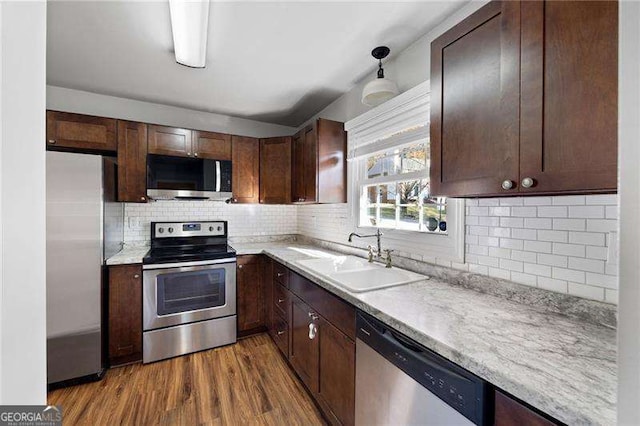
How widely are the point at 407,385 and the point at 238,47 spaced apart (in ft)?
7.37

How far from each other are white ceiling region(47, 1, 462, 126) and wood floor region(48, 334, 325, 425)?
2506mm

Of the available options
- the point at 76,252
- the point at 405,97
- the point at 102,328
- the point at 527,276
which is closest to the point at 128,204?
the point at 76,252

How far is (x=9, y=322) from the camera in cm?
33

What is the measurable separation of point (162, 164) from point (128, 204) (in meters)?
0.68

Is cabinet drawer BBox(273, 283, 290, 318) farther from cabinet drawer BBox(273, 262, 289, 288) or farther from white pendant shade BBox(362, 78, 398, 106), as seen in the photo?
white pendant shade BBox(362, 78, 398, 106)

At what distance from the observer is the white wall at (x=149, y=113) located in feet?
8.39

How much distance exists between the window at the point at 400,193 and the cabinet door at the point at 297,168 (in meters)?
0.68

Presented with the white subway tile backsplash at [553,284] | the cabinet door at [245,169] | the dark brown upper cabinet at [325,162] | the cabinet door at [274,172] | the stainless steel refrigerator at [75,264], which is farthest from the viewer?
the cabinet door at [274,172]

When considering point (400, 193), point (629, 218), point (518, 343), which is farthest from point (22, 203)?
point (400, 193)

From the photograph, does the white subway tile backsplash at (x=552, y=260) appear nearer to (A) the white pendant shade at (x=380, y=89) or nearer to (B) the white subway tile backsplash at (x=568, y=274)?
(B) the white subway tile backsplash at (x=568, y=274)

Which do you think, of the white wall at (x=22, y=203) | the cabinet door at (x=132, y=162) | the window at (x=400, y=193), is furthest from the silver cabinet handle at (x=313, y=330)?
the cabinet door at (x=132, y=162)

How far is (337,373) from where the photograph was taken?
4.87ft

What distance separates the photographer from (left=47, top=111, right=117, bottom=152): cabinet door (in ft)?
7.57

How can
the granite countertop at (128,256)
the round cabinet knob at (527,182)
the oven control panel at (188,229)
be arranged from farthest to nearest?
the oven control panel at (188,229)
the granite countertop at (128,256)
the round cabinet knob at (527,182)
